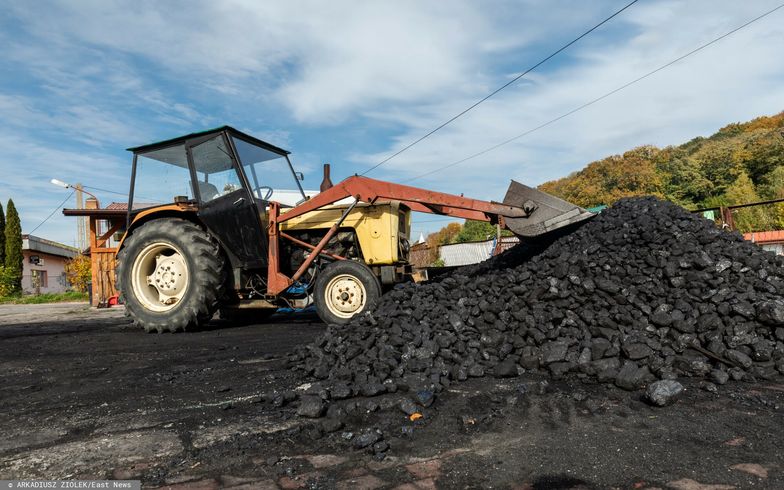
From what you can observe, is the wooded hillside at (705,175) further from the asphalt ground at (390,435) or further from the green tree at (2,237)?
the green tree at (2,237)

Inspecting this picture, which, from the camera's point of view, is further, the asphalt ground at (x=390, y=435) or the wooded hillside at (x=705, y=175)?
the wooded hillside at (x=705, y=175)

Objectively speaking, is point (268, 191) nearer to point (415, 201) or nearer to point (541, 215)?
point (415, 201)

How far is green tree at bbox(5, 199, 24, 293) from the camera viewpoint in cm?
2628

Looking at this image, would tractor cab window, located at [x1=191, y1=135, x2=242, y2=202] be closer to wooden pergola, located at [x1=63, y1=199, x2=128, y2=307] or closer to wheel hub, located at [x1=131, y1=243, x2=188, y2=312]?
wheel hub, located at [x1=131, y1=243, x2=188, y2=312]

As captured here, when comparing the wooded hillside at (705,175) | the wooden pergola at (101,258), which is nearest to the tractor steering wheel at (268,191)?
the wooden pergola at (101,258)

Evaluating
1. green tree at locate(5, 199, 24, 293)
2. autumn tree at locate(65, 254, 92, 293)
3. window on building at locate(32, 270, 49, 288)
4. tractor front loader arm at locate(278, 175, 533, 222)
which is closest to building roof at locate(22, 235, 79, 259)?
window on building at locate(32, 270, 49, 288)

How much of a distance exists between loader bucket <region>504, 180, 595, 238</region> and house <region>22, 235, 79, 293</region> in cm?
3210

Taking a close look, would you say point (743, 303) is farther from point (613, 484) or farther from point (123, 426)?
point (123, 426)

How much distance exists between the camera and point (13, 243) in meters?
27.0

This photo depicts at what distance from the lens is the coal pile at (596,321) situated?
3.42 m

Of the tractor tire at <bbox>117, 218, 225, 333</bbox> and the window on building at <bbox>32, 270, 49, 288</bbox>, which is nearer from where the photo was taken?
the tractor tire at <bbox>117, 218, 225, 333</bbox>

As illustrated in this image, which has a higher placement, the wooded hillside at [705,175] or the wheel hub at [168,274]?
the wooded hillside at [705,175]

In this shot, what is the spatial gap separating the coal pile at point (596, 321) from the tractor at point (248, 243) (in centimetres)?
131

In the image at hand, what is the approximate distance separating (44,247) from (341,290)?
35180mm
